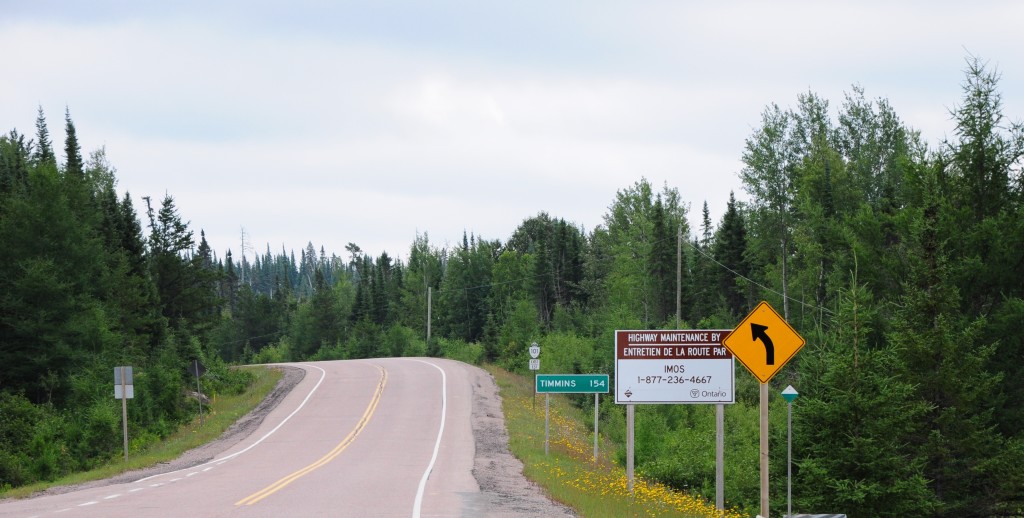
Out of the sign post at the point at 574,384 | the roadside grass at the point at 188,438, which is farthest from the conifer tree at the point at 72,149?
the sign post at the point at 574,384

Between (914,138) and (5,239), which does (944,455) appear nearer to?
(914,138)

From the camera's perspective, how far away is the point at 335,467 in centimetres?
2370

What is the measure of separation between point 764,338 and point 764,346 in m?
0.11

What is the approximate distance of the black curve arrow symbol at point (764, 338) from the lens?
11.7 m

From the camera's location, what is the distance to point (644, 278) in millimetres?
68500

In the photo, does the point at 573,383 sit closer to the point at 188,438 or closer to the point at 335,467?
the point at 335,467

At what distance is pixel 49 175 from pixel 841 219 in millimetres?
40576

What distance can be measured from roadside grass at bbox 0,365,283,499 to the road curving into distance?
158 cm

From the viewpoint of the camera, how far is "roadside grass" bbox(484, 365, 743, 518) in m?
16.7

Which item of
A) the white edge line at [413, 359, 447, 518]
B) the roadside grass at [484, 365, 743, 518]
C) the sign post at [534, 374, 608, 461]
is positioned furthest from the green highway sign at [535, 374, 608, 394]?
the white edge line at [413, 359, 447, 518]

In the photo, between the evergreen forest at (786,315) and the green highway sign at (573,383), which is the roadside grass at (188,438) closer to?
the evergreen forest at (786,315)

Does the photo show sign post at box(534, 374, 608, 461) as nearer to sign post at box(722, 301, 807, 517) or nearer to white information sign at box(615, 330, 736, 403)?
white information sign at box(615, 330, 736, 403)

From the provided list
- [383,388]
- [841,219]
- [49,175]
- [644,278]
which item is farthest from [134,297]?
[841,219]

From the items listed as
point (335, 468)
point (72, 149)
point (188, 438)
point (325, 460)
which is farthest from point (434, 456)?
point (72, 149)
